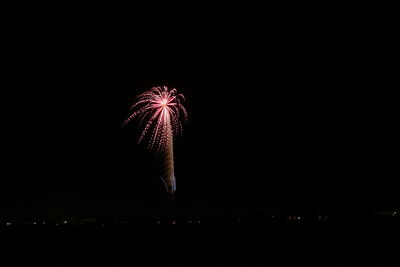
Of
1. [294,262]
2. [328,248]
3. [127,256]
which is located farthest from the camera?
[328,248]

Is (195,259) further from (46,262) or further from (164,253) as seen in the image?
(46,262)

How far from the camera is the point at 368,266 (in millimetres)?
22562

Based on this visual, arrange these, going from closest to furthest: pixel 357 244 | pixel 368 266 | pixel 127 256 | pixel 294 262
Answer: pixel 368 266 → pixel 294 262 → pixel 127 256 → pixel 357 244

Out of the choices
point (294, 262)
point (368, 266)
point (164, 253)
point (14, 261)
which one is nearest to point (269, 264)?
point (294, 262)

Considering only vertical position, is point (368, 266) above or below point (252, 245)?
below

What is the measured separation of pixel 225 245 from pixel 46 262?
38.0 feet

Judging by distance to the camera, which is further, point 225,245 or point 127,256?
point 225,245

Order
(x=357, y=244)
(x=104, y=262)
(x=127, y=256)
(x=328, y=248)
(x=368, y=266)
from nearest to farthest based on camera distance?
1. (x=368, y=266)
2. (x=104, y=262)
3. (x=127, y=256)
4. (x=328, y=248)
5. (x=357, y=244)

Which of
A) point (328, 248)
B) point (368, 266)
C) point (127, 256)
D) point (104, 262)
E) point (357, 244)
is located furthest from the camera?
point (357, 244)

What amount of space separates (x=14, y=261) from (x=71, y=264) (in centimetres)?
328

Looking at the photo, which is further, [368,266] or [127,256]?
[127,256]

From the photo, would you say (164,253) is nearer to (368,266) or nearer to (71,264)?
(71,264)

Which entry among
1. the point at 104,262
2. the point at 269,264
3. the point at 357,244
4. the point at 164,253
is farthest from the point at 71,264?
the point at 357,244

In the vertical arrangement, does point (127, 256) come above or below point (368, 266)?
above
